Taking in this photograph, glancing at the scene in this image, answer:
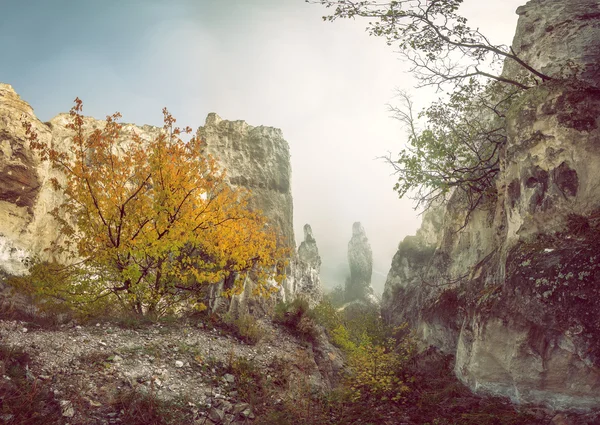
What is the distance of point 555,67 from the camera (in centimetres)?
762

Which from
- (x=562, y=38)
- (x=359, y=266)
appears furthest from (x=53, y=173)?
(x=359, y=266)

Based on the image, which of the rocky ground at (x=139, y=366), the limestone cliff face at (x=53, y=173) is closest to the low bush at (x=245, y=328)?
the rocky ground at (x=139, y=366)

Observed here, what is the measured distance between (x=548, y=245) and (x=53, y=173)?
26.1 metres

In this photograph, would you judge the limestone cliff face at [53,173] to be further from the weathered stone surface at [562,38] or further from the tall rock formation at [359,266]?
the tall rock formation at [359,266]

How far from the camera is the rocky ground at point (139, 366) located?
5.98m

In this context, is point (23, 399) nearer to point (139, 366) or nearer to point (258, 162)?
point (139, 366)

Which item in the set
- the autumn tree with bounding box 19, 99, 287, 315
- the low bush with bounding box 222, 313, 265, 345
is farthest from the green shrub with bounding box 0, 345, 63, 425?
the low bush with bounding box 222, 313, 265, 345

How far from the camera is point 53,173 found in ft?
70.4

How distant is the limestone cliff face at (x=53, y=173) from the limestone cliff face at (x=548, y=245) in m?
9.85

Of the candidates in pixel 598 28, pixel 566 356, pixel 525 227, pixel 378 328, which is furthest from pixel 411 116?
pixel 378 328

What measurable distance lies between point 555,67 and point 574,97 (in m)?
1.35

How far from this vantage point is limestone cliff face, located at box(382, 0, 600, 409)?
213 inches

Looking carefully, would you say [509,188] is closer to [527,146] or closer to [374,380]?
[527,146]

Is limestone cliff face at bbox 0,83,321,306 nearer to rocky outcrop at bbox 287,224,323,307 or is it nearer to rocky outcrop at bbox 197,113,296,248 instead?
rocky outcrop at bbox 197,113,296,248
